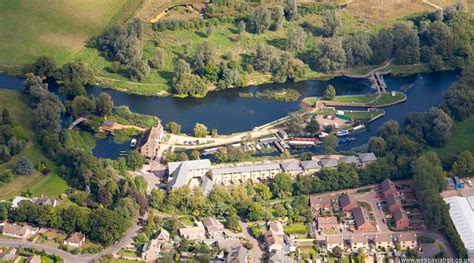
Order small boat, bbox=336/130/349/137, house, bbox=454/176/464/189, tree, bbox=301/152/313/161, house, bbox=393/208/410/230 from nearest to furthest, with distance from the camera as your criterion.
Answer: house, bbox=393/208/410/230 < house, bbox=454/176/464/189 < tree, bbox=301/152/313/161 < small boat, bbox=336/130/349/137

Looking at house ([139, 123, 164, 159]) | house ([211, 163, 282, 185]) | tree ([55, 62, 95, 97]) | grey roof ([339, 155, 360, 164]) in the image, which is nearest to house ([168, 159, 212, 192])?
house ([211, 163, 282, 185])

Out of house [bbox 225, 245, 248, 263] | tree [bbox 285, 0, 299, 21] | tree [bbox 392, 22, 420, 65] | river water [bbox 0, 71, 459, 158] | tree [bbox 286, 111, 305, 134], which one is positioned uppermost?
tree [bbox 285, 0, 299, 21]

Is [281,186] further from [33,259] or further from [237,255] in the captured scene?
[33,259]

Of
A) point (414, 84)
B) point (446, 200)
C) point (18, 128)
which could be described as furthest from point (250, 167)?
point (414, 84)

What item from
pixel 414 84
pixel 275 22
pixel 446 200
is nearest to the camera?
pixel 446 200

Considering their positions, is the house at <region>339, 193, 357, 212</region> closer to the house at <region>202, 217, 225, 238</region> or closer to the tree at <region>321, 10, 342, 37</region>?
the house at <region>202, 217, 225, 238</region>

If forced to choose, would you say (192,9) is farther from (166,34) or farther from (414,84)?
(414,84)
